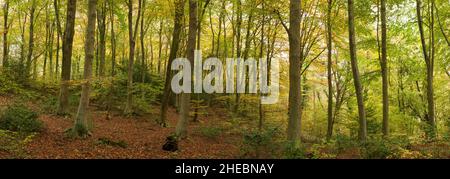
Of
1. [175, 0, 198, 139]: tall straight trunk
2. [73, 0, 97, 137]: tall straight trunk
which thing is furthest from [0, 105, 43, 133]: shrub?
[175, 0, 198, 139]: tall straight trunk

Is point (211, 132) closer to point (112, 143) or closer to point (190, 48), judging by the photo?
point (190, 48)

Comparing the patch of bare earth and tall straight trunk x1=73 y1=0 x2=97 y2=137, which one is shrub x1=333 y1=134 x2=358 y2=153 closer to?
the patch of bare earth

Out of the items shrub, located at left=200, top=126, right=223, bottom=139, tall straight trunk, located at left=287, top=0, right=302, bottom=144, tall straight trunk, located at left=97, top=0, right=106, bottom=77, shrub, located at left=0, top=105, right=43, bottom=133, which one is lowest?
shrub, located at left=200, top=126, right=223, bottom=139

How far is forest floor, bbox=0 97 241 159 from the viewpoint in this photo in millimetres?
9789

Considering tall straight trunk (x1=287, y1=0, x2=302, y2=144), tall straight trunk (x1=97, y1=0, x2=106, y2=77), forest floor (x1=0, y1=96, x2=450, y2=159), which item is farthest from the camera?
tall straight trunk (x1=97, y1=0, x2=106, y2=77)

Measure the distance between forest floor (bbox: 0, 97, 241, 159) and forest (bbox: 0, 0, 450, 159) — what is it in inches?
2.8

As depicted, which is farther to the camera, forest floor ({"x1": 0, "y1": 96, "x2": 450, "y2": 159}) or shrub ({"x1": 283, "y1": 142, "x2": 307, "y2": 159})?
forest floor ({"x1": 0, "y1": 96, "x2": 450, "y2": 159})

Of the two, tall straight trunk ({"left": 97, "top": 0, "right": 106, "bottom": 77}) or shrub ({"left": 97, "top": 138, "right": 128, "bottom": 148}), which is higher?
tall straight trunk ({"left": 97, "top": 0, "right": 106, "bottom": 77})

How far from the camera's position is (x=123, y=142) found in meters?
12.0

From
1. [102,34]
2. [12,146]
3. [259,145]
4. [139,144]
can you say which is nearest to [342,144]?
[259,145]

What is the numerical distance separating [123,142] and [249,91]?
1213cm

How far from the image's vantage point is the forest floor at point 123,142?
9.79 metres

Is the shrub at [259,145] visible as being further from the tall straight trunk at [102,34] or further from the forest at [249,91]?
the tall straight trunk at [102,34]

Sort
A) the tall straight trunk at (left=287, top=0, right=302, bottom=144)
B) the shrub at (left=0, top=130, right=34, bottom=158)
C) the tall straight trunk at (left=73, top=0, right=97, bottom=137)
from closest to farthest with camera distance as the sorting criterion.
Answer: the shrub at (left=0, top=130, right=34, bottom=158)
the tall straight trunk at (left=287, top=0, right=302, bottom=144)
the tall straight trunk at (left=73, top=0, right=97, bottom=137)
